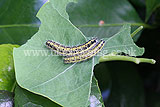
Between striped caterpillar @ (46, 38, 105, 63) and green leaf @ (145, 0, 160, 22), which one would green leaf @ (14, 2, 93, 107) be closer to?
striped caterpillar @ (46, 38, 105, 63)

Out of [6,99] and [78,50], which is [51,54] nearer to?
[78,50]

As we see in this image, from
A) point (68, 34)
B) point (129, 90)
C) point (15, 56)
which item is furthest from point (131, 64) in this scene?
point (15, 56)

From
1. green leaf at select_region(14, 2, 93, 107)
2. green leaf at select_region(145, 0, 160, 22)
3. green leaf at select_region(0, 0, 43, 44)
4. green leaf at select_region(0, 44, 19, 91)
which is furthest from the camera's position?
green leaf at select_region(145, 0, 160, 22)

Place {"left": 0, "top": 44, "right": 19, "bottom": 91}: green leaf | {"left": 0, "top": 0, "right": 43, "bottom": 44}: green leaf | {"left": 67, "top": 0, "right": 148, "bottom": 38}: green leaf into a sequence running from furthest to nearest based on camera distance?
1. {"left": 67, "top": 0, "right": 148, "bottom": 38}: green leaf
2. {"left": 0, "top": 0, "right": 43, "bottom": 44}: green leaf
3. {"left": 0, "top": 44, "right": 19, "bottom": 91}: green leaf

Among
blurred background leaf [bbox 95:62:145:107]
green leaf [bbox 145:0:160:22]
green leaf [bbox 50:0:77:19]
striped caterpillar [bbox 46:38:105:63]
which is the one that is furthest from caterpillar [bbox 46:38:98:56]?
green leaf [bbox 145:0:160:22]

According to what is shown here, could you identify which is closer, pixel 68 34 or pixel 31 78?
pixel 31 78

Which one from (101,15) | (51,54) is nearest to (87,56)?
(51,54)

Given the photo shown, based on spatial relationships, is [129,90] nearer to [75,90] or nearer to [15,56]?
[75,90]

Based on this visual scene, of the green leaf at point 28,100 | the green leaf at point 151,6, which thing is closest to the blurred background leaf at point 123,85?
the green leaf at point 151,6
